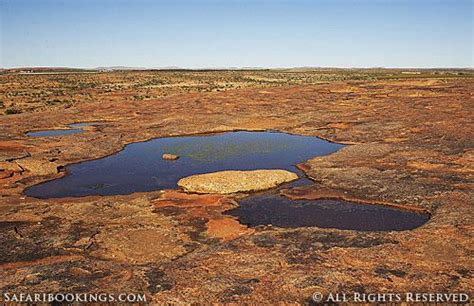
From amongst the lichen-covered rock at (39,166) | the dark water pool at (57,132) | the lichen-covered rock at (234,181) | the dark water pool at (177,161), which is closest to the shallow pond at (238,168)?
the dark water pool at (177,161)

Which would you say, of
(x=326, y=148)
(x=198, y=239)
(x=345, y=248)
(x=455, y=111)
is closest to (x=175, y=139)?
(x=326, y=148)

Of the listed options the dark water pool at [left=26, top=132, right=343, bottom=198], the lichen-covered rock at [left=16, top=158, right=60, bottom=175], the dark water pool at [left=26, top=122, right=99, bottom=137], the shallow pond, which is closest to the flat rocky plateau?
the lichen-covered rock at [left=16, top=158, right=60, bottom=175]

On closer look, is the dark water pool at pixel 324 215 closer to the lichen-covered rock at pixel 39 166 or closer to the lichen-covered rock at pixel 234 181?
the lichen-covered rock at pixel 234 181

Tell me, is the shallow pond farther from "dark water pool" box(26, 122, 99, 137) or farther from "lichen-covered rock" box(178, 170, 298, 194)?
"dark water pool" box(26, 122, 99, 137)

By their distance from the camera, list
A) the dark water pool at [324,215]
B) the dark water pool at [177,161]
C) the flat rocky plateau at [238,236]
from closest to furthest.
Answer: the flat rocky plateau at [238,236]
the dark water pool at [324,215]
the dark water pool at [177,161]

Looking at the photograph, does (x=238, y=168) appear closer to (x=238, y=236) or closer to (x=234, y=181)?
(x=234, y=181)

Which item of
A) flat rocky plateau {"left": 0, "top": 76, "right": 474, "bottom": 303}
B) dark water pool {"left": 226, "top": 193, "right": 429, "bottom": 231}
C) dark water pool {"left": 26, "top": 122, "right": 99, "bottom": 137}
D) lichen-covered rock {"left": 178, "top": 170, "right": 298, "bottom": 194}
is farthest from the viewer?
dark water pool {"left": 26, "top": 122, "right": 99, "bottom": 137}

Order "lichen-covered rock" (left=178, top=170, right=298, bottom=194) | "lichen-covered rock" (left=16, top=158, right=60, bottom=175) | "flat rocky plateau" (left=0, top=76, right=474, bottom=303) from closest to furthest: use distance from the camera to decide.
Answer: "flat rocky plateau" (left=0, top=76, right=474, bottom=303) → "lichen-covered rock" (left=178, top=170, right=298, bottom=194) → "lichen-covered rock" (left=16, top=158, right=60, bottom=175)
